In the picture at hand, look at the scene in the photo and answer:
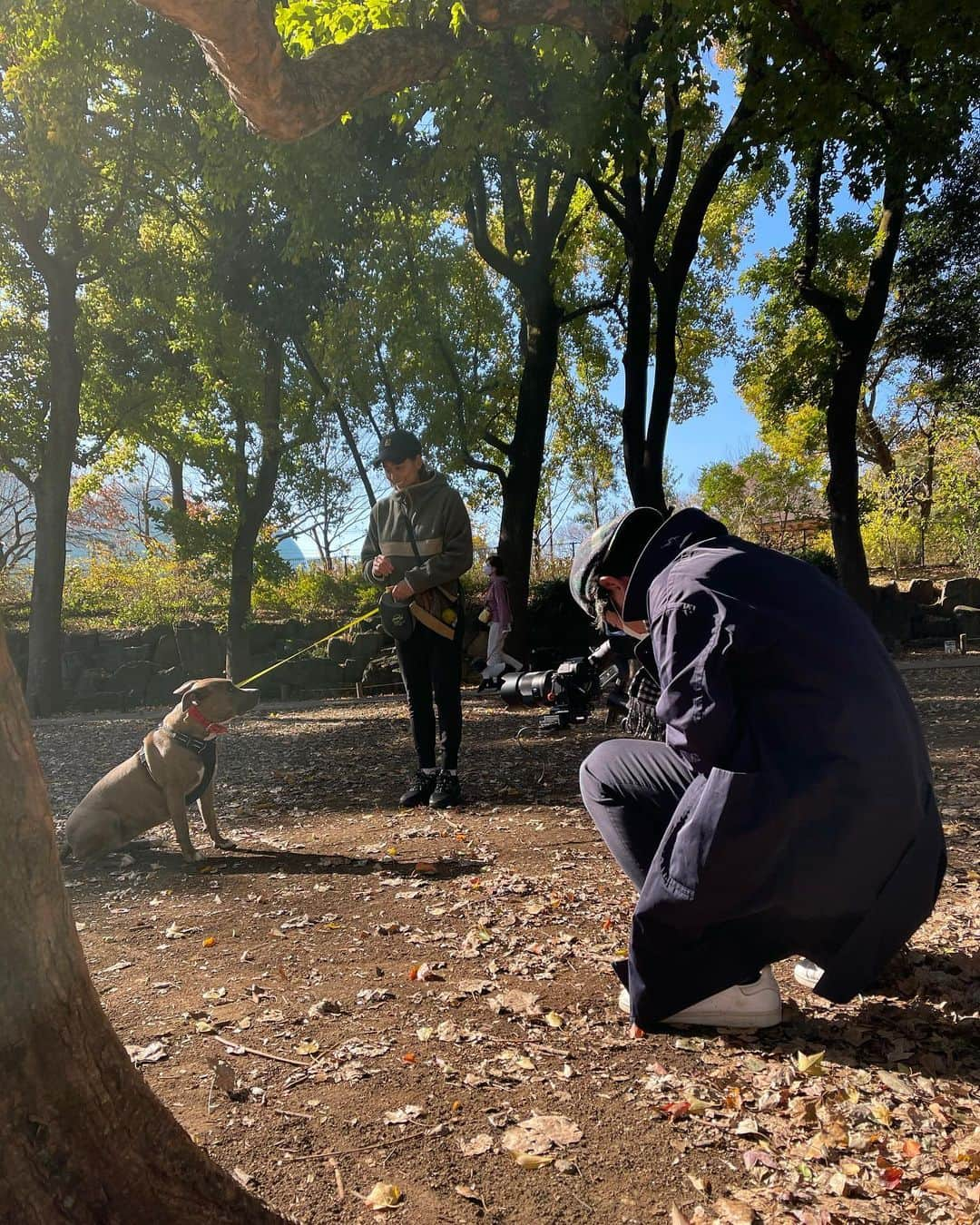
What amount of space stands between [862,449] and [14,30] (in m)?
26.3

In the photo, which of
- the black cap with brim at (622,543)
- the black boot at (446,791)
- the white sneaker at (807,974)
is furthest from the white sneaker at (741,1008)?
the black boot at (446,791)

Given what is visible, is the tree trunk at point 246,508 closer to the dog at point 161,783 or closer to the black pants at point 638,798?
the dog at point 161,783

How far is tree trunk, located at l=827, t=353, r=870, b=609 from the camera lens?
12688 mm

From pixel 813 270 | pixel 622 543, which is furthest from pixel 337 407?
pixel 622 543

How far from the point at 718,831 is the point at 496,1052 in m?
1.00

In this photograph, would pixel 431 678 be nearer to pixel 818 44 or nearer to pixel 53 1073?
pixel 53 1073

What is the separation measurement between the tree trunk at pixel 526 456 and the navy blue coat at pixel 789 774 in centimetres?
992

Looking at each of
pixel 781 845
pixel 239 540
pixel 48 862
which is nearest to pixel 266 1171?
pixel 48 862

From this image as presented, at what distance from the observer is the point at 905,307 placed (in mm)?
16016

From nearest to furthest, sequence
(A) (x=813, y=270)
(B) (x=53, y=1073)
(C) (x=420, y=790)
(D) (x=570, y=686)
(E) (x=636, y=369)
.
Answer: (B) (x=53, y=1073) < (D) (x=570, y=686) < (C) (x=420, y=790) < (E) (x=636, y=369) < (A) (x=813, y=270)

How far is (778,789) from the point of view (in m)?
2.00

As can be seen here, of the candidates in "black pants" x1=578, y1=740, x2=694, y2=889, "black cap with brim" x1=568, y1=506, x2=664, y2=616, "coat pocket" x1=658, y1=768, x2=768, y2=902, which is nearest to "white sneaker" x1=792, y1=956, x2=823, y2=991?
"black pants" x1=578, y1=740, x2=694, y2=889

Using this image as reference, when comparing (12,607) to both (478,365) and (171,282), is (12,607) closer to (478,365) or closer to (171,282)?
(171,282)

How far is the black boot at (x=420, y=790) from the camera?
546 cm
